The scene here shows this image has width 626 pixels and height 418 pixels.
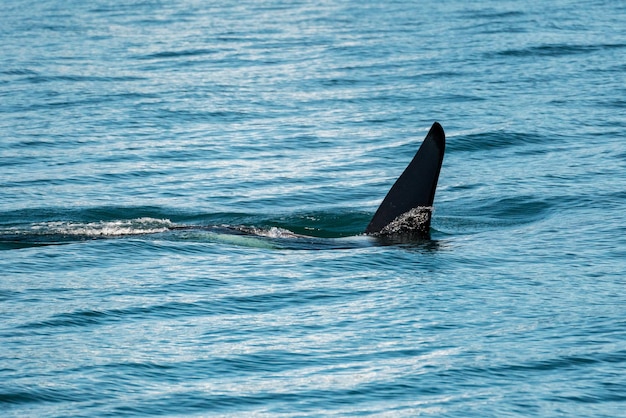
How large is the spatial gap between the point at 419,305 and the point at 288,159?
9.64m

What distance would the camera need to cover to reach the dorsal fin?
529 inches

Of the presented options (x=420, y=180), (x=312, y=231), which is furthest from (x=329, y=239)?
(x=420, y=180)

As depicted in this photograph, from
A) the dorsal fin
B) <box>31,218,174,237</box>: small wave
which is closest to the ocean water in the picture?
<box>31,218,174,237</box>: small wave

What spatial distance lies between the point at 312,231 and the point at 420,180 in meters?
2.55

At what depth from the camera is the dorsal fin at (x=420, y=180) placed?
13.4 meters

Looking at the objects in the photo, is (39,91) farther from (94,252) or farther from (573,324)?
(573,324)

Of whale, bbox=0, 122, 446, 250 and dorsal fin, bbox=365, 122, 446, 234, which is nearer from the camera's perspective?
dorsal fin, bbox=365, 122, 446, 234

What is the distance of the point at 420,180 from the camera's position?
1363 centimetres

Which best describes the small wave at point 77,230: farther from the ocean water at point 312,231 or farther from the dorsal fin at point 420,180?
the dorsal fin at point 420,180

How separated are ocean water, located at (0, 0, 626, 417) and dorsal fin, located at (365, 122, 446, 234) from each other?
1.78 feet

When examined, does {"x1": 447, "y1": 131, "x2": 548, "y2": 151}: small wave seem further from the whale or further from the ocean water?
the whale

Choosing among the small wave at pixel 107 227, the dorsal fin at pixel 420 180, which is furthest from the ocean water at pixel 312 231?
the dorsal fin at pixel 420 180

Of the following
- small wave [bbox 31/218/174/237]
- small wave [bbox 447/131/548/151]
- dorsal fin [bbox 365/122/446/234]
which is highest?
dorsal fin [bbox 365/122/446/234]

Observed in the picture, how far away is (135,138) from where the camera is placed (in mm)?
23328
